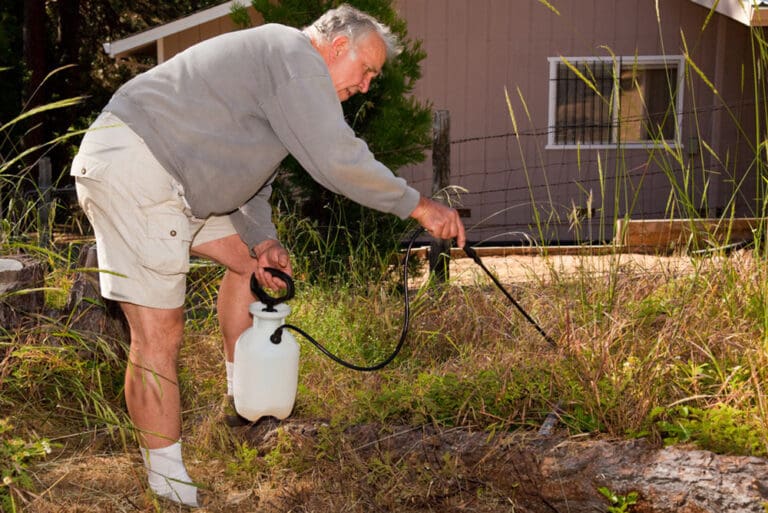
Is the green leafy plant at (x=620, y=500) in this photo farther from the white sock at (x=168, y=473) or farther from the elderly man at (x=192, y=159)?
the white sock at (x=168, y=473)

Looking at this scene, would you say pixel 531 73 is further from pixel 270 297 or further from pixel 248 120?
pixel 248 120

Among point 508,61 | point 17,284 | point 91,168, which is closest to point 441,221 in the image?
point 91,168

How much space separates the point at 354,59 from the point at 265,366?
1.17 m

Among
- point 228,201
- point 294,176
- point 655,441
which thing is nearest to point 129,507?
point 228,201

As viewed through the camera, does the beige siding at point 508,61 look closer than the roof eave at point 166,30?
No

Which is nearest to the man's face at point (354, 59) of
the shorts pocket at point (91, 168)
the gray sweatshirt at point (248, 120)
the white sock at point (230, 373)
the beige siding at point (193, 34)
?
the gray sweatshirt at point (248, 120)

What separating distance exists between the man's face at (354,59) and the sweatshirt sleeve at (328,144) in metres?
0.23

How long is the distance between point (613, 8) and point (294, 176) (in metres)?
6.56

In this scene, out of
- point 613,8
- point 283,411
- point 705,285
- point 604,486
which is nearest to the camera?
point 604,486

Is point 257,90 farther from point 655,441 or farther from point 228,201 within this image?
point 655,441

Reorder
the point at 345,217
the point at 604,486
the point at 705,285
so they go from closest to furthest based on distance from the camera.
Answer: the point at 604,486
the point at 705,285
the point at 345,217

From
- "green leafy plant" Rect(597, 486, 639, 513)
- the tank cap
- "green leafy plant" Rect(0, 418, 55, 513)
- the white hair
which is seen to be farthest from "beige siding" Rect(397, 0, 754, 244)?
"green leafy plant" Rect(0, 418, 55, 513)

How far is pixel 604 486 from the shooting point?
308 centimetres

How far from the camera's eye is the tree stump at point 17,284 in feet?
13.3
